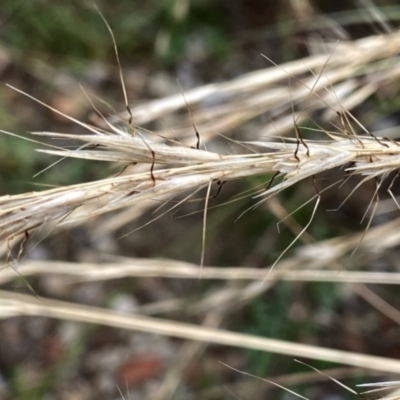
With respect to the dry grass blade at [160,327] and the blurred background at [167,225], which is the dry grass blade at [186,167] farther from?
the blurred background at [167,225]

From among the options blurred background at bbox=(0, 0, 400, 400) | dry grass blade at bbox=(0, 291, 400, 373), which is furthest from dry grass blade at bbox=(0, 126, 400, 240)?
blurred background at bbox=(0, 0, 400, 400)

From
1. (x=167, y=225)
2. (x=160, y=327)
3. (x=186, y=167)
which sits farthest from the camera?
(x=167, y=225)

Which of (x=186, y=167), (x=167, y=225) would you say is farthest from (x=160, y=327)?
(x=167, y=225)

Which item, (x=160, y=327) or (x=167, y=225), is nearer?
(x=160, y=327)

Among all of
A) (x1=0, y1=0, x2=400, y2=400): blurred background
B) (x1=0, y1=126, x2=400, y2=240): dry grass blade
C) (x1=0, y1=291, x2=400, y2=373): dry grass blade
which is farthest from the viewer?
(x1=0, y1=0, x2=400, y2=400): blurred background

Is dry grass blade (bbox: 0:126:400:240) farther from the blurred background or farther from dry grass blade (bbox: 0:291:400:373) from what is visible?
the blurred background

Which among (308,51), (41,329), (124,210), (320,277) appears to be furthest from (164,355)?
(308,51)

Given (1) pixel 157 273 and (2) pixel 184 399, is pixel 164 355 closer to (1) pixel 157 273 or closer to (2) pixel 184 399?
(2) pixel 184 399

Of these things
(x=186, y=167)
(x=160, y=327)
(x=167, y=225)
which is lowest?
(x=167, y=225)

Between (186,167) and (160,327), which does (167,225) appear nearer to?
(160,327)
